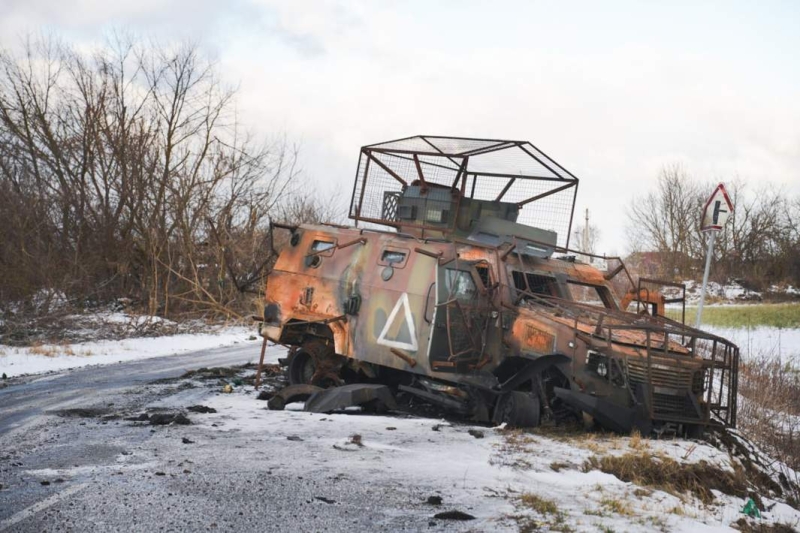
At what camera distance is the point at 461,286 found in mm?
10273

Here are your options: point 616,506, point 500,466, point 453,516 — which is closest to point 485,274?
point 500,466

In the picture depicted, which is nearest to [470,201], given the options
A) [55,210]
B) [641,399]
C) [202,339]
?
[641,399]

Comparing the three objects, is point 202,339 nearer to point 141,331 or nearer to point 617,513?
point 141,331

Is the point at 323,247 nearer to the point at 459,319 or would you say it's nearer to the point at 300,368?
the point at 300,368

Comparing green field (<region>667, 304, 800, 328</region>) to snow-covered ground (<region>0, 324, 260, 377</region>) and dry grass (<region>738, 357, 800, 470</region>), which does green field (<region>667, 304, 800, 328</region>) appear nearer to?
dry grass (<region>738, 357, 800, 470</region>)

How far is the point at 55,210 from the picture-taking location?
85.4ft

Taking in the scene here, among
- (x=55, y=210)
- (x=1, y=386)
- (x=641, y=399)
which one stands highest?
(x=55, y=210)

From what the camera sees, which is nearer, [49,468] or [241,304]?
[49,468]

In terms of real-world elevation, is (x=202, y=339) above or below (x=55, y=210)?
below

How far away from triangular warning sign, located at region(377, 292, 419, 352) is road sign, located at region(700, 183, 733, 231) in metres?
5.71

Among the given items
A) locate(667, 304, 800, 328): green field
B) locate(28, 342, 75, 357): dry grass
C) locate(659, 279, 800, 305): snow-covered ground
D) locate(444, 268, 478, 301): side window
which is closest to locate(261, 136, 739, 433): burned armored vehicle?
locate(444, 268, 478, 301): side window

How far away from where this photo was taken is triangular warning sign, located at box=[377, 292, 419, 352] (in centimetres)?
1031

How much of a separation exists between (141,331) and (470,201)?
12485 millimetres

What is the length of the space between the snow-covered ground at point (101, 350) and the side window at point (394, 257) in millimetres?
6721
